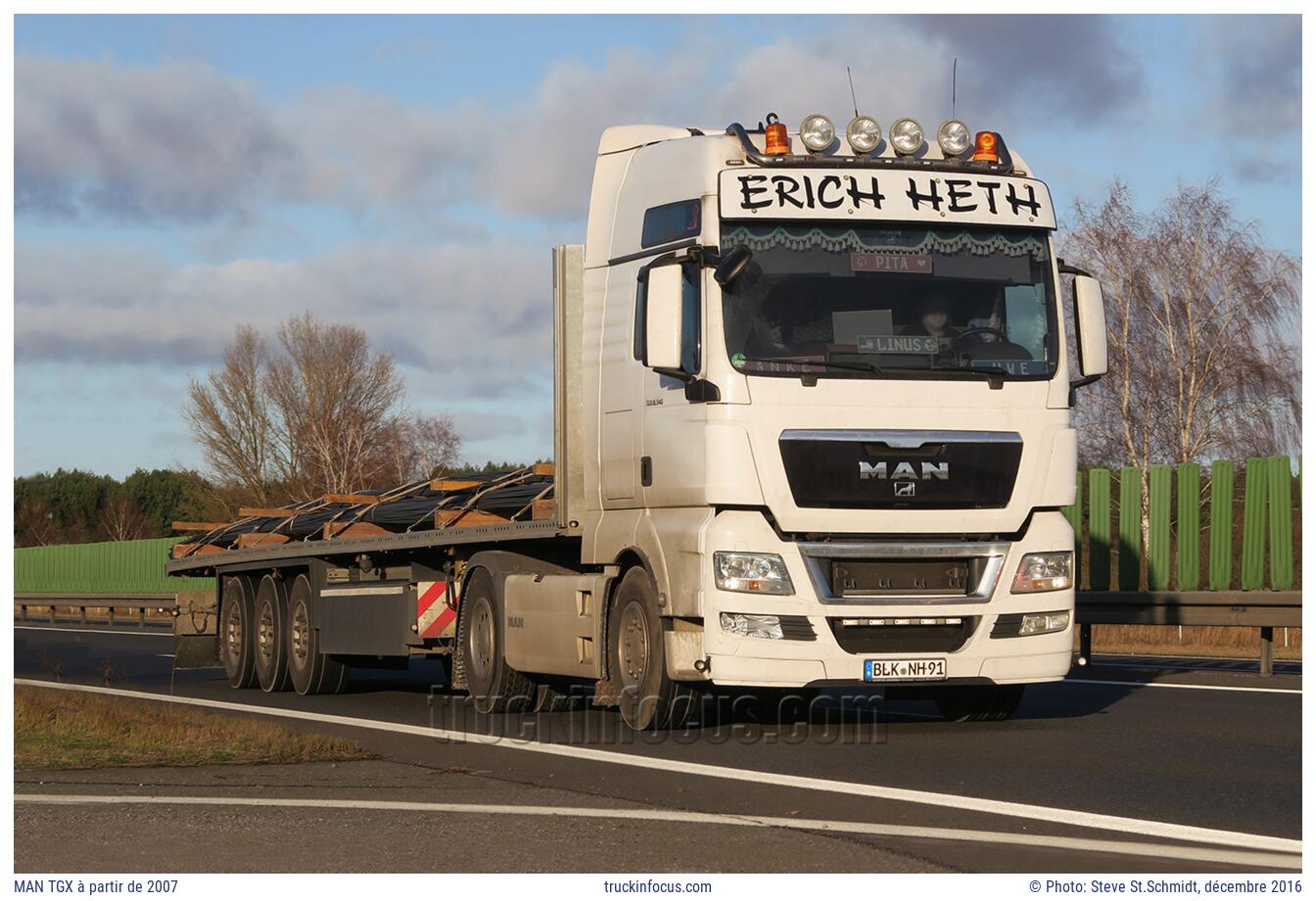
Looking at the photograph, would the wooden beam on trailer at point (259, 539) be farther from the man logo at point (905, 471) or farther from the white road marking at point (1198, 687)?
the man logo at point (905, 471)

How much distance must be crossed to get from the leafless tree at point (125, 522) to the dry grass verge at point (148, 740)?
9087cm

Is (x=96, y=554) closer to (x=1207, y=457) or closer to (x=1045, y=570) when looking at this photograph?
(x=1207, y=457)

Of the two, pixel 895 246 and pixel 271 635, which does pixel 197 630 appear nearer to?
pixel 271 635

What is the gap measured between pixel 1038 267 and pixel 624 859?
646 centimetres

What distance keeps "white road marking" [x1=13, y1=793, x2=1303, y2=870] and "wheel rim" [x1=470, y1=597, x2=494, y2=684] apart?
19.4 feet

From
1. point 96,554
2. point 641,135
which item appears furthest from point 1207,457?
point 641,135

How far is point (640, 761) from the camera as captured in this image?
1114 cm

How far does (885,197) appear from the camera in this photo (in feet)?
40.9

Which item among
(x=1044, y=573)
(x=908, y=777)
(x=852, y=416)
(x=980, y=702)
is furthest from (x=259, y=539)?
(x=908, y=777)

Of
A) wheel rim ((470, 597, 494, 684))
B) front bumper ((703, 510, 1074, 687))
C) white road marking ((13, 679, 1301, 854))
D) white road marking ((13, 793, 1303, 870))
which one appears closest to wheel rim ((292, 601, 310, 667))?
wheel rim ((470, 597, 494, 684))

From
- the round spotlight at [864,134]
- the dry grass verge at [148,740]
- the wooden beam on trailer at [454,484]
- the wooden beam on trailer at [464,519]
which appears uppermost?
the round spotlight at [864,134]

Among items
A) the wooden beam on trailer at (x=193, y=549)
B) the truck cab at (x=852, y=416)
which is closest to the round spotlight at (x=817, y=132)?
the truck cab at (x=852, y=416)

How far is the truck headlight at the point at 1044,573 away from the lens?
12.4m

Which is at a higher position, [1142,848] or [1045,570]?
[1045,570]
